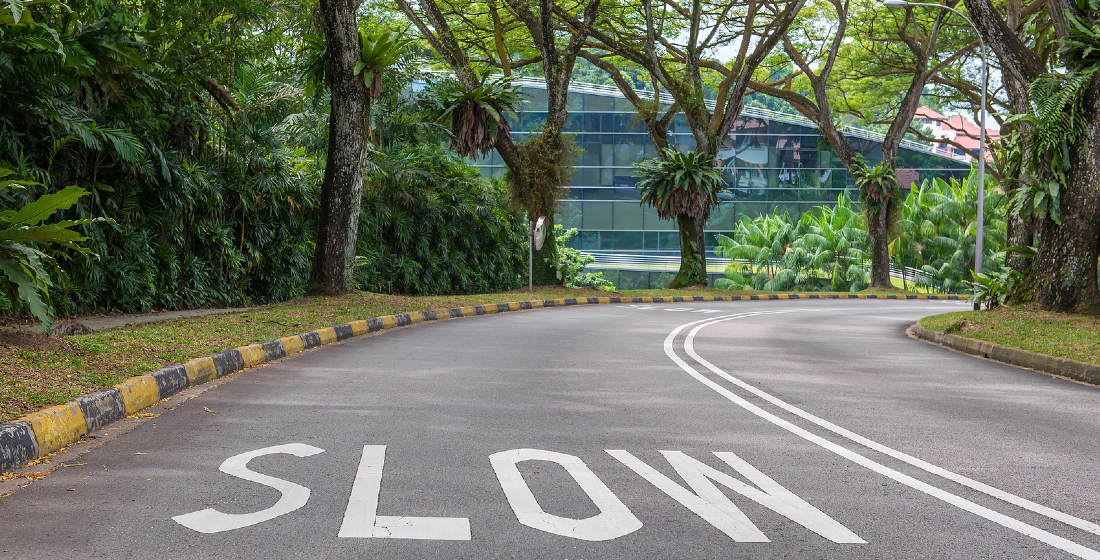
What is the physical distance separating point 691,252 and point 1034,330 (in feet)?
72.5

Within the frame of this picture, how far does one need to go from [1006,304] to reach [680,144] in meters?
35.1

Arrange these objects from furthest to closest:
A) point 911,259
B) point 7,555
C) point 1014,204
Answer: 1. point 911,259
2. point 1014,204
3. point 7,555

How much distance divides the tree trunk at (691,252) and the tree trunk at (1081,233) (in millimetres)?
19951

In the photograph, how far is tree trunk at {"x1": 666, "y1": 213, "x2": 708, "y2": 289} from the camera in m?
35.5

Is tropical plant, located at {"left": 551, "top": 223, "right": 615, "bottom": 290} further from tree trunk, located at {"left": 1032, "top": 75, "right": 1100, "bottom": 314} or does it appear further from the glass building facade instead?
tree trunk, located at {"left": 1032, "top": 75, "right": 1100, "bottom": 314}

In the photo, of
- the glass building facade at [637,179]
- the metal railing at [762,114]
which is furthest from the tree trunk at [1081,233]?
the glass building facade at [637,179]

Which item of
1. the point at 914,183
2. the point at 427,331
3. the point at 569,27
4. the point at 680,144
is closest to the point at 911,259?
the point at 914,183

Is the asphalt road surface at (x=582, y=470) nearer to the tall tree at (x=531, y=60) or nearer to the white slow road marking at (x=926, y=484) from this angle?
the white slow road marking at (x=926, y=484)

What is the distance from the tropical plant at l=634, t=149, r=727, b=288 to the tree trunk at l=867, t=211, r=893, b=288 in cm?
883

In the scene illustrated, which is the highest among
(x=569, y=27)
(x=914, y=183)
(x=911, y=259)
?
(x=569, y=27)

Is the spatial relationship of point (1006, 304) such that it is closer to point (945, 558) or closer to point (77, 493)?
point (945, 558)

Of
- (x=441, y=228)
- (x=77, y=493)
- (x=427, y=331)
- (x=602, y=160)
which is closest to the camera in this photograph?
(x=77, y=493)

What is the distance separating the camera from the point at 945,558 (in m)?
4.02

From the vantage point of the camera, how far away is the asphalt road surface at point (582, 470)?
4.20m
